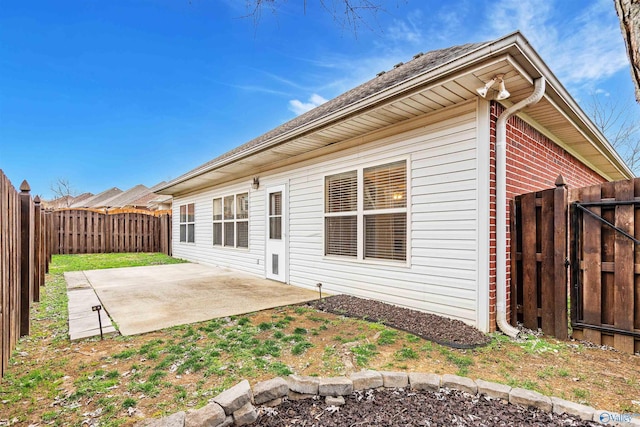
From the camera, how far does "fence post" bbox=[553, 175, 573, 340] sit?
3.26 metres

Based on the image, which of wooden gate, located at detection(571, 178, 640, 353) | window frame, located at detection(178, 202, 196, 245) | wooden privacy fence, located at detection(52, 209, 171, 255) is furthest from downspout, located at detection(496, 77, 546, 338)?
wooden privacy fence, located at detection(52, 209, 171, 255)

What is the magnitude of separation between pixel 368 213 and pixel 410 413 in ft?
10.4

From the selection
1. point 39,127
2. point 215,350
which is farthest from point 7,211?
point 39,127

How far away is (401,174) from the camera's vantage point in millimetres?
4449

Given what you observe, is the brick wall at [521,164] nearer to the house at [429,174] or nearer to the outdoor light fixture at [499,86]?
the house at [429,174]

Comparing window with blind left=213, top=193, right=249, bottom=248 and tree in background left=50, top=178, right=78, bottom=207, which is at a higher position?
tree in background left=50, top=178, right=78, bottom=207

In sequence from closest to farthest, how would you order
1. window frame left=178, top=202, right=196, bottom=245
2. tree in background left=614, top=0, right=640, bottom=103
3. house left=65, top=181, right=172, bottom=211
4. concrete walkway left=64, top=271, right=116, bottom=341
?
tree in background left=614, top=0, right=640, bottom=103, concrete walkway left=64, top=271, right=116, bottom=341, window frame left=178, top=202, right=196, bottom=245, house left=65, top=181, right=172, bottom=211

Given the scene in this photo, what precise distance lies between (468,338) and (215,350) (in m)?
2.53

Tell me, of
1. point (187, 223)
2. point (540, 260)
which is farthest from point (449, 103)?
point (187, 223)

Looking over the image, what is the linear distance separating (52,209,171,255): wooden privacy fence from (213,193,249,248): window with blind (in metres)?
5.24

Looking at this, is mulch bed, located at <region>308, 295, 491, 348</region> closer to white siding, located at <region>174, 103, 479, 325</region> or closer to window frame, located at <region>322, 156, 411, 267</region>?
white siding, located at <region>174, 103, 479, 325</region>

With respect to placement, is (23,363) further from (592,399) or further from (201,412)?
(592,399)

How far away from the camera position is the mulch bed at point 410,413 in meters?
1.83

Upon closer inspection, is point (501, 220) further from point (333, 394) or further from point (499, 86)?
point (333, 394)
